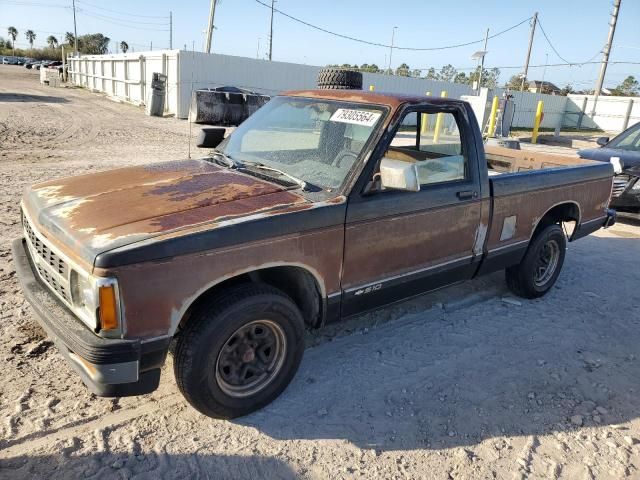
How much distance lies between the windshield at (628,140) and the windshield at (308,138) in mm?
7600

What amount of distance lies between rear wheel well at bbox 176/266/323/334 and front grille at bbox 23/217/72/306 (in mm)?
898

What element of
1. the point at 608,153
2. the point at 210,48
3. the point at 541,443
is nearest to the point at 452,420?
the point at 541,443

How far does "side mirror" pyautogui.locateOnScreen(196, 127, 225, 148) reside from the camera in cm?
455

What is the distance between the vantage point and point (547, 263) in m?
5.18

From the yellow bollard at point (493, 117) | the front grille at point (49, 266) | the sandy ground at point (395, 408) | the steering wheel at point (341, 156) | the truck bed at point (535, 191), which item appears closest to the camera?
the front grille at point (49, 266)

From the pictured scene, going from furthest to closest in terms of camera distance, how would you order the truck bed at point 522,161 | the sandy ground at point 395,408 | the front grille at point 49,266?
the truck bed at point 522,161 → the sandy ground at point 395,408 → the front grille at point 49,266

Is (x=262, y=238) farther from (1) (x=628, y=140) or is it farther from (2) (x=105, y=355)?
(1) (x=628, y=140)

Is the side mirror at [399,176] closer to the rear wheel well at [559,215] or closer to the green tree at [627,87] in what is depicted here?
the rear wheel well at [559,215]

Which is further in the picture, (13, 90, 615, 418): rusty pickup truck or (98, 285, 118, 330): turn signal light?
(13, 90, 615, 418): rusty pickup truck

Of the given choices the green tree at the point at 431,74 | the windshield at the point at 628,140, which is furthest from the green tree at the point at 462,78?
the windshield at the point at 628,140

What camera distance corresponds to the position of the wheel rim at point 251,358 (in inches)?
115

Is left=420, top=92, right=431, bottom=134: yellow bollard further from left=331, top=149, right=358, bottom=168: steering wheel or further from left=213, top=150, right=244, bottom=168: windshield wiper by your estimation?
left=213, top=150, right=244, bottom=168: windshield wiper

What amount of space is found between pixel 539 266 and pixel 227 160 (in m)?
3.28

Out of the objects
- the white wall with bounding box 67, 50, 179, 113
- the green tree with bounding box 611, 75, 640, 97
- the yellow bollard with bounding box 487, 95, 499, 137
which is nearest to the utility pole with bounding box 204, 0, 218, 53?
the white wall with bounding box 67, 50, 179, 113
